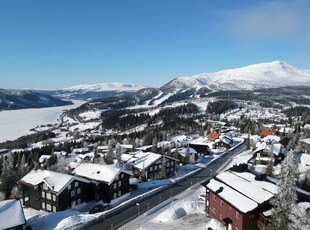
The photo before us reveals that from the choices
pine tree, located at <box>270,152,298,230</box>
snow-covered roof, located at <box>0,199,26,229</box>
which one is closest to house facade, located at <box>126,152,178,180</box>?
snow-covered roof, located at <box>0,199,26,229</box>

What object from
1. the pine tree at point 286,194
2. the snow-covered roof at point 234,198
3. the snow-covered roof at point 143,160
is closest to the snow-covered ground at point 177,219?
the snow-covered roof at point 234,198

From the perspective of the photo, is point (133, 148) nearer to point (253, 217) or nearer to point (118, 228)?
point (118, 228)

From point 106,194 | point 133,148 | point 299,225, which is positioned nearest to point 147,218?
point 106,194

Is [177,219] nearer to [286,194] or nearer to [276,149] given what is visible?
[286,194]

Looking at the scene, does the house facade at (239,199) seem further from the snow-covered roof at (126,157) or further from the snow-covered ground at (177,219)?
the snow-covered roof at (126,157)

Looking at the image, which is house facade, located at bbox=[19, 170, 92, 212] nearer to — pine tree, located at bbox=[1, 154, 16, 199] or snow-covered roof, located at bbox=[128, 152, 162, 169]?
pine tree, located at bbox=[1, 154, 16, 199]

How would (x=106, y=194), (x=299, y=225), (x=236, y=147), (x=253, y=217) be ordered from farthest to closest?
(x=236, y=147) → (x=106, y=194) → (x=253, y=217) → (x=299, y=225)
